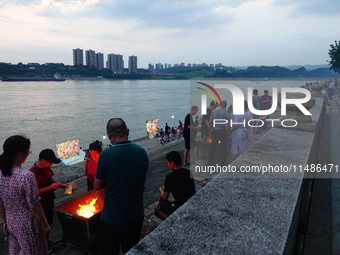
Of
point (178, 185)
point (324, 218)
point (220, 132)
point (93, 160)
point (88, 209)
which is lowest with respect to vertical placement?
point (324, 218)

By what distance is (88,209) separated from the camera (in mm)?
3938

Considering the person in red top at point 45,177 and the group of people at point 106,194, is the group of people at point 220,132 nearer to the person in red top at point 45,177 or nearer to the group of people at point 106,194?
the person in red top at point 45,177

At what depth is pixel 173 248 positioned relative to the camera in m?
1.77

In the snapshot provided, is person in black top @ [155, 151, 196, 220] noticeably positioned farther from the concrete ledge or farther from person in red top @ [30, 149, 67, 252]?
person in red top @ [30, 149, 67, 252]

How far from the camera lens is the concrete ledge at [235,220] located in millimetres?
1785

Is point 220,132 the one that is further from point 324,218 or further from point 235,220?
point 235,220

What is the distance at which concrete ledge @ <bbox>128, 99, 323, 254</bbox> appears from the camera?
179cm

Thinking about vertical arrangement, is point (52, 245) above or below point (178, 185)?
below

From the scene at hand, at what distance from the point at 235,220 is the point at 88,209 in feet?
8.35

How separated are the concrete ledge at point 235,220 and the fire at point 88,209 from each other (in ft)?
6.37

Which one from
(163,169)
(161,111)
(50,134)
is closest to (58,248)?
(163,169)

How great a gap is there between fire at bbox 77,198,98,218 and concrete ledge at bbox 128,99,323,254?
1.94m

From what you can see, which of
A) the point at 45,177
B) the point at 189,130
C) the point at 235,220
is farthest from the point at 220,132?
the point at 235,220

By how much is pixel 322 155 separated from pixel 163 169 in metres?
4.42
